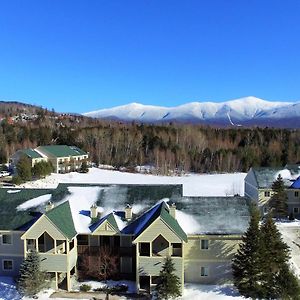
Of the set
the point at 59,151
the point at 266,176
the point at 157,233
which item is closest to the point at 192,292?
the point at 157,233

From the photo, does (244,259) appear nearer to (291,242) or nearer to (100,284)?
(100,284)

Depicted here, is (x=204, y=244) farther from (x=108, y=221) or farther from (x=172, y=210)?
(x=108, y=221)

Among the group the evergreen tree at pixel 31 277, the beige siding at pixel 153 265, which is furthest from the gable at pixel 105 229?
the evergreen tree at pixel 31 277

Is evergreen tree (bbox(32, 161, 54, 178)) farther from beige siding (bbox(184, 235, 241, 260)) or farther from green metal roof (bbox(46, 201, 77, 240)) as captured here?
beige siding (bbox(184, 235, 241, 260))

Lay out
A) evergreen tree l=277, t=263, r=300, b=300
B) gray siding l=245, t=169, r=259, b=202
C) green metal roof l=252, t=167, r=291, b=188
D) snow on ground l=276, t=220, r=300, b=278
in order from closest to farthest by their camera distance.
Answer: evergreen tree l=277, t=263, r=300, b=300 < snow on ground l=276, t=220, r=300, b=278 < green metal roof l=252, t=167, r=291, b=188 < gray siding l=245, t=169, r=259, b=202

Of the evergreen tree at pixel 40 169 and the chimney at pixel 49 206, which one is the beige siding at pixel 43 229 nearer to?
the chimney at pixel 49 206

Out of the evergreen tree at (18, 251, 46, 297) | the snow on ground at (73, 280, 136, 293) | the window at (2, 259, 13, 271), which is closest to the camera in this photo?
the evergreen tree at (18, 251, 46, 297)

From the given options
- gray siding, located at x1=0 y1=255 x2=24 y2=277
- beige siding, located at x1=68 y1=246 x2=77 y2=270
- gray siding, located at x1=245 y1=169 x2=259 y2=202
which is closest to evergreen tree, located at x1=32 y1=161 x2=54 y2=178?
gray siding, located at x1=245 y1=169 x2=259 y2=202
